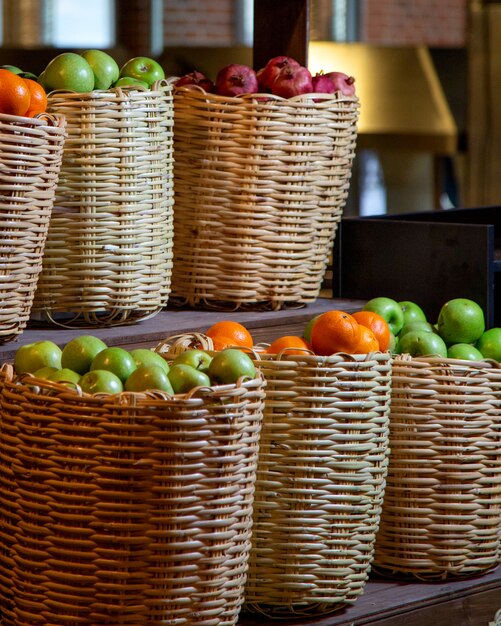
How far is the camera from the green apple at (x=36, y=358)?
4.95 ft

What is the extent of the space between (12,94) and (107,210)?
30 cm

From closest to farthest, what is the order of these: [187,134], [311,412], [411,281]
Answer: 1. [311,412]
2. [187,134]
3. [411,281]

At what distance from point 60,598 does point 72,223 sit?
681 mm

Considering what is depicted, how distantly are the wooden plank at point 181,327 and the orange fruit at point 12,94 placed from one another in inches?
13.5

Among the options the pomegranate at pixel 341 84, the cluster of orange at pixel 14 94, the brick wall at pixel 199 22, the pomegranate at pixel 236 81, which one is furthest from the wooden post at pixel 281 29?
the brick wall at pixel 199 22

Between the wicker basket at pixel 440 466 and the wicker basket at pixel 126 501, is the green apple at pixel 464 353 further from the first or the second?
the wicker basket at pixel 126 501

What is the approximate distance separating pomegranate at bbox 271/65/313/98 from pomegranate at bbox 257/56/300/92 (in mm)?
16

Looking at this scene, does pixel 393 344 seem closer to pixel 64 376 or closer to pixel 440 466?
pixel 440 466

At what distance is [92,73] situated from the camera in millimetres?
1821

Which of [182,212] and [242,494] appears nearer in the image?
[242,494]

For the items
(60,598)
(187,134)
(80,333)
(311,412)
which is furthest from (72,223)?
(60,598)

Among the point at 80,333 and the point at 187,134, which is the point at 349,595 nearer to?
the point at 80,333

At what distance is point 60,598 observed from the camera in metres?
1.37

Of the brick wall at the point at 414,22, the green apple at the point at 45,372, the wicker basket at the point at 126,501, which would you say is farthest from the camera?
the brick wall at the point at 414,22
